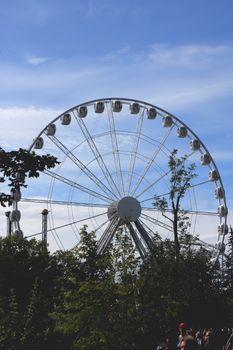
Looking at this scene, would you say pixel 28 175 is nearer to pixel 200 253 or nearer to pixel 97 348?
pixel 97 348

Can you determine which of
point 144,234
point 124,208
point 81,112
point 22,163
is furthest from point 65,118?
point 22,163

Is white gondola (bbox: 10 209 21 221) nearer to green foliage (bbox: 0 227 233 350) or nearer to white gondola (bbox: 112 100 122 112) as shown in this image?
white gondola (bbox: 112 100 122 112)

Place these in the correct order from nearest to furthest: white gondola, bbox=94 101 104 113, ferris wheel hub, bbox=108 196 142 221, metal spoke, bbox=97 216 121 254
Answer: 1. metal spoke, bbox=97 216 121 254
2. ferris wheel hub, bbox=108 196 142 221
3. white gondola, bbox=94 101 104 113

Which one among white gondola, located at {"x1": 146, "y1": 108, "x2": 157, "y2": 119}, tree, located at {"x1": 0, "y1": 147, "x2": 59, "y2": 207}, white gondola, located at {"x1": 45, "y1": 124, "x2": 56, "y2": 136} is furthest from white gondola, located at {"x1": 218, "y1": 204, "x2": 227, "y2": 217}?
tree, located at {"x1": 0, "y1": 147, "x2": 59, "y2": 207}

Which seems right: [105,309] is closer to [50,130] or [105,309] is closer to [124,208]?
[124,208]

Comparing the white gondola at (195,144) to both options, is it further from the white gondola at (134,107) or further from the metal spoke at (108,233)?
the metal spoke at (108,233)

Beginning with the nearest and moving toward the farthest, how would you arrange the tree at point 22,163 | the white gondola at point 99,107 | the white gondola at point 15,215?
1. the tree at point 22,163
2. the white gondola at point 15,215
3. the white gondola at point 99,107

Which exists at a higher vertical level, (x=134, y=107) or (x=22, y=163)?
(x=134, y=107)

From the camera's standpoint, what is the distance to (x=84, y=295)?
23.1 metres

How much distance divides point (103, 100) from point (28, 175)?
38.3 meters

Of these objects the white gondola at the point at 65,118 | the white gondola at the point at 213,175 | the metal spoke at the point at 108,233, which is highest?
the white gondola at the point at 65,118

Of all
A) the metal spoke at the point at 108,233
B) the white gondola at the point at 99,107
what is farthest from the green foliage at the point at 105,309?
the white gondola at the point at 99,107

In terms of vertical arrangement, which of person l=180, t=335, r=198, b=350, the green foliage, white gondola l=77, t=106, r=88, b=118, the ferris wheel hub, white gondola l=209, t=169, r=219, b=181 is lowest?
person l=180, t=335, r=198, b=350

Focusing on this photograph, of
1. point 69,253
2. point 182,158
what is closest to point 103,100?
point 182,158
